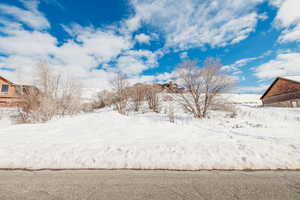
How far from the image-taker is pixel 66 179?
322cm

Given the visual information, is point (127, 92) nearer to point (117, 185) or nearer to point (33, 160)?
point (33, 160)

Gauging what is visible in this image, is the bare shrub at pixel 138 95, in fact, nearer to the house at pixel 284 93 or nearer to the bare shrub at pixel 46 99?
the bare shrub at pixel 46 99

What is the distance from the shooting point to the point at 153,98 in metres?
21.2

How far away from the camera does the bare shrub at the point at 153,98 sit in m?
20.4

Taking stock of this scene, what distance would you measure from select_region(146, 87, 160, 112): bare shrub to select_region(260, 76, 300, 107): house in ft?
66.6

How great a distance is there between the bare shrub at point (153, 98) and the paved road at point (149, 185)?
1649 cm

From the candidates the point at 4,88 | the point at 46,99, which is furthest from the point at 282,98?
the point at 4,88

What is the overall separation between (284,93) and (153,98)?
23170 mm

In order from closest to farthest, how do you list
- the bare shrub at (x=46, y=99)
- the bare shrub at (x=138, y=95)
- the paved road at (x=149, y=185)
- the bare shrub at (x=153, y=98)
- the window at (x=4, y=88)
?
the paved road at (x=149, y=185) < the bare shrub at (x=46, y=99) < the bare shrub at (x=153, y=98) < the bare shrub at (x=138, y=95) < the window at (x=4, y=88)

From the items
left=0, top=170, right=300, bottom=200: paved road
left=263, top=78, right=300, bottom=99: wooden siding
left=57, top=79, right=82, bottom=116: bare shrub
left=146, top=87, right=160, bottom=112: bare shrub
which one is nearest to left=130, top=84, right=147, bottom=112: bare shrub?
left=146, top=87, right=160, bottom=112: bare shrub

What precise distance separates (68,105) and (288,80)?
116 ft

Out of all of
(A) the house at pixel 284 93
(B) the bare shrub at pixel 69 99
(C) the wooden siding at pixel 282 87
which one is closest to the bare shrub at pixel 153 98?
(B) the bare shrub at pixel 69 99

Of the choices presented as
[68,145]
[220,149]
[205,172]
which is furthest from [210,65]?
[68,145]

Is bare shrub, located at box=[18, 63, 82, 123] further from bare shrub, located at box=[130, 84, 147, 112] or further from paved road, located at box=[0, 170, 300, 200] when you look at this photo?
paved road, located at box=[0, 170, 300, 200]
